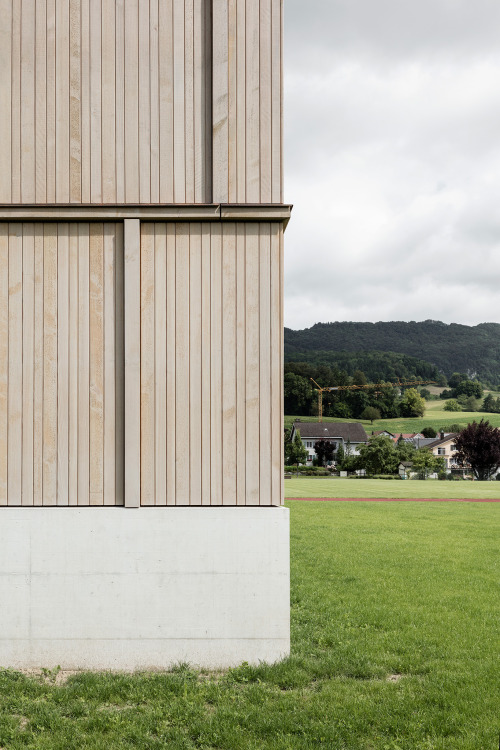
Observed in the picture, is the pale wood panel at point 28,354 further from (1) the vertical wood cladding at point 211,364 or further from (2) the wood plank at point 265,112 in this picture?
(2) the wood plank at point 265,112

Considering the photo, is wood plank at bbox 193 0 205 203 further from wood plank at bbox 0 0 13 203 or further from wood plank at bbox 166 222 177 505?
wood plank at bbox 0 0 13 203

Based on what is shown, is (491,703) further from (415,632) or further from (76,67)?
(76,67)

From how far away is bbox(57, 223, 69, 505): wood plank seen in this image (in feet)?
20.2

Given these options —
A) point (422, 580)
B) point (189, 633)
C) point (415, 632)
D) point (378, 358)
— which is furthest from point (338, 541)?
point (378, 358)

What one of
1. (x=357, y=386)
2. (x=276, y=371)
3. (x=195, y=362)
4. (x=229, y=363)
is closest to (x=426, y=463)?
(x=276, y=371)

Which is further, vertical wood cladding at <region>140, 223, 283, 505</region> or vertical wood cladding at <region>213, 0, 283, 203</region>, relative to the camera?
vertical wood cladding at <region>213, 0, 283, 203</region>

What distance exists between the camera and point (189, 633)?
5.86 meters

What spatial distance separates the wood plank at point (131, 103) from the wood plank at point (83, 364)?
0.69 metres

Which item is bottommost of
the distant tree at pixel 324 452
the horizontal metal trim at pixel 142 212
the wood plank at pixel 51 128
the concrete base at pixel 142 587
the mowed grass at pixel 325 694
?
the distant tree at pixel 324 452

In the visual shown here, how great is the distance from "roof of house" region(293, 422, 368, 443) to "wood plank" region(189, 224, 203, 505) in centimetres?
10625

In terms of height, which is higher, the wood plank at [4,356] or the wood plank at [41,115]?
the wood plank at [41,115]

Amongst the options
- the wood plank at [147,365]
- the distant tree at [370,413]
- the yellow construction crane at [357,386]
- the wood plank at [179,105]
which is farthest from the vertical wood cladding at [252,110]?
the distant tree at [370,413]

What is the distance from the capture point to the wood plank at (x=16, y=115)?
250 inches

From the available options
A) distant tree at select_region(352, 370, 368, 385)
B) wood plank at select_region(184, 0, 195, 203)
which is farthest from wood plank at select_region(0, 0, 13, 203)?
distant tree at select_region(352, 370, 368, 385)
